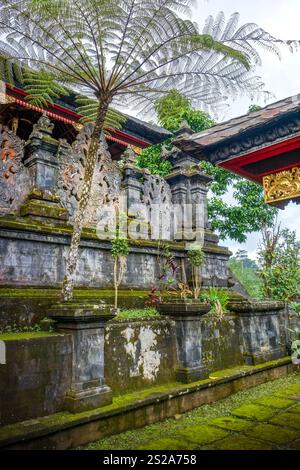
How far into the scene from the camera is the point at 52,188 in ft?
21.1

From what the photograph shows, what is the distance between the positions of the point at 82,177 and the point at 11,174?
1450 millimetres

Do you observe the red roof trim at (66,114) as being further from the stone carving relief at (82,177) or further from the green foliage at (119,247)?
the green foliage at (119,247)

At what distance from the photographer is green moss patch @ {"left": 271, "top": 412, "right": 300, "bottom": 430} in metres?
4.55

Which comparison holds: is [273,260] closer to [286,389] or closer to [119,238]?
[286,389]

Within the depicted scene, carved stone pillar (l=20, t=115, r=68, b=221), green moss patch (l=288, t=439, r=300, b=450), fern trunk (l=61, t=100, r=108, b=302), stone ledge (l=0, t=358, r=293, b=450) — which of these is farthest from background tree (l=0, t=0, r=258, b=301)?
green moss patch (l=288, t=439, r=300, b=450)

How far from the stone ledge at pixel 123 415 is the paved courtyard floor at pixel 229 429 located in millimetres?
115

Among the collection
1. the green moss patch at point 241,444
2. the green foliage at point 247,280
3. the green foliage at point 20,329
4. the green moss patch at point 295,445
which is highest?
the green foliage at point 247,280

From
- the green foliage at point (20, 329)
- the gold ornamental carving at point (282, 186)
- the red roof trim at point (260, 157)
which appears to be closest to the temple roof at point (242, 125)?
the red roof trim at point (260, 157)

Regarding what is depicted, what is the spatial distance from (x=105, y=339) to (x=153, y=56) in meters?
4.66

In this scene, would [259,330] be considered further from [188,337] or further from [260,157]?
[260,157]

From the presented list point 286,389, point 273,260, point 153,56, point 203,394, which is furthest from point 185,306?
point 273,260

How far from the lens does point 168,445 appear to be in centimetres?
390

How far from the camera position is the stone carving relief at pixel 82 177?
22.1ft

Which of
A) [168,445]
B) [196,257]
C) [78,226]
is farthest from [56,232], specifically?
[168,445]
